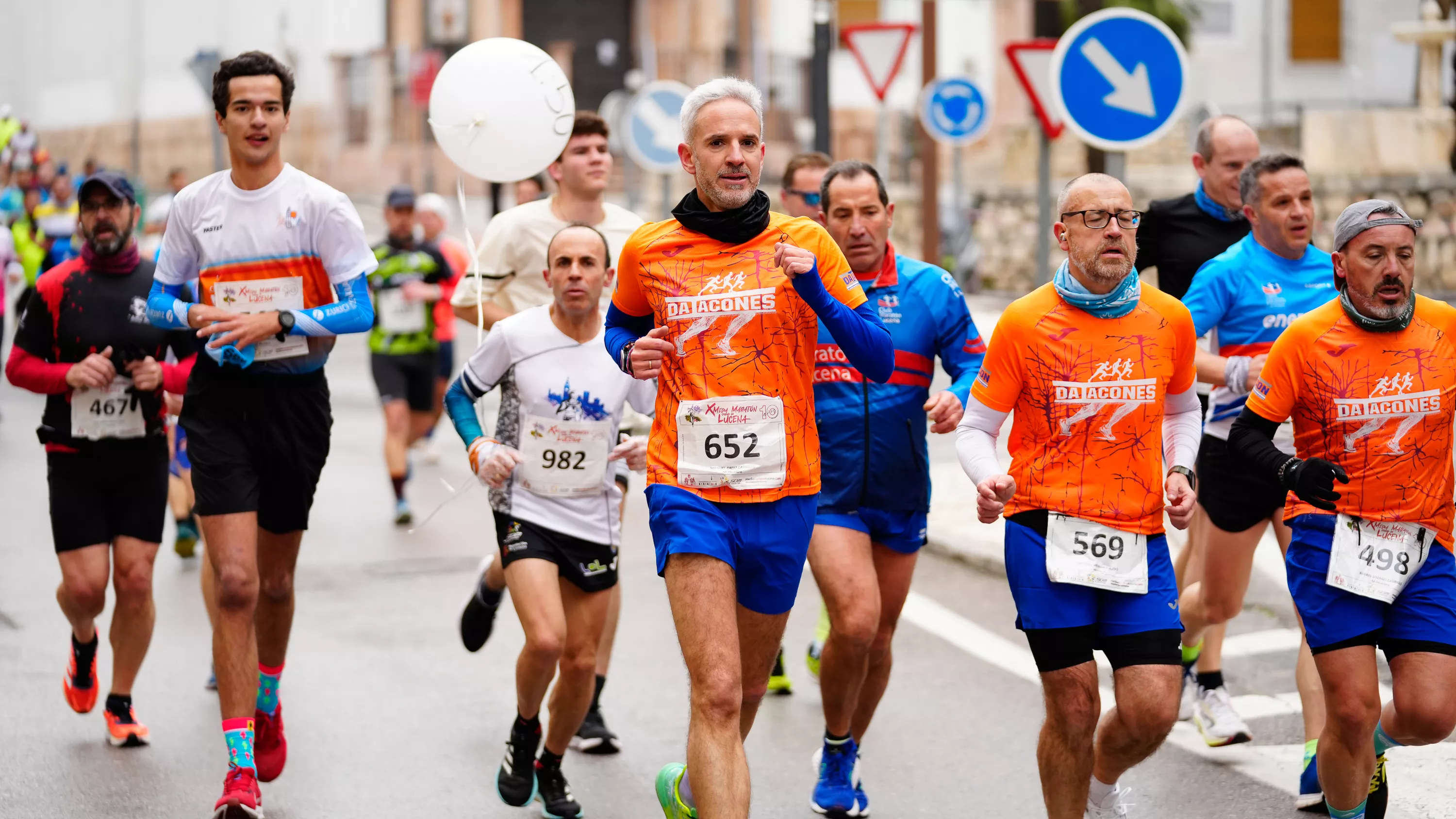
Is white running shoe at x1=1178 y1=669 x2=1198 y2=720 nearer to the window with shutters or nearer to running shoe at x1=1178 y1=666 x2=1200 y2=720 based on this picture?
running shoe at x1=1178 y1=666 x2=1200 y2=720

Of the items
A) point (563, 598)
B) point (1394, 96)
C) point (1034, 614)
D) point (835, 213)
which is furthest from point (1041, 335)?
point (1394, 96)

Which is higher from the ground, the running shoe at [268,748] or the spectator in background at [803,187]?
the spectator in background at [803,187]

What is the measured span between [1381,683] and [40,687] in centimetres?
562

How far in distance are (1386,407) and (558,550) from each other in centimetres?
263

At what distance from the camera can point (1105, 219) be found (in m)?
5.05

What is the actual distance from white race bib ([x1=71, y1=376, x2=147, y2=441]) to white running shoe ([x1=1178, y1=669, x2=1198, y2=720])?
4092mm

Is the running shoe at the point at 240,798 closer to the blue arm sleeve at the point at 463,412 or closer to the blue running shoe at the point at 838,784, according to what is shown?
the blue arm sleeve at the point at 463,412

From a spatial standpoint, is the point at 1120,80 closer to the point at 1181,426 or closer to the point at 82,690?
the point at 1181,426

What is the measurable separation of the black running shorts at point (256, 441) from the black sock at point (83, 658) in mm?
1265

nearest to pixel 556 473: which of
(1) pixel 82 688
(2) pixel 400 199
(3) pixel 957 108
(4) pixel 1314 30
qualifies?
(1) pixel 82 688

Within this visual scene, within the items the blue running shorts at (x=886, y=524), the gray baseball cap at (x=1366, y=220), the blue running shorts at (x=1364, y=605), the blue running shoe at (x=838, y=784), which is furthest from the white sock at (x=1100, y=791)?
the gray baseball cap at (x=1366, y=220)

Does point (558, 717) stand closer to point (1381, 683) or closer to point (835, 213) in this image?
point (835, 213)

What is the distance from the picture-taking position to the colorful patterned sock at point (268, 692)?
6.26m

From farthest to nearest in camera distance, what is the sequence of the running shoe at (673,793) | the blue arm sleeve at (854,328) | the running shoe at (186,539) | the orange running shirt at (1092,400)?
1. the running shoe at (186,539)
2. the running shoe at (673,793)
3. the orange running shirt at (1092,400)
4. the blue arm sleeve at (854,328)
